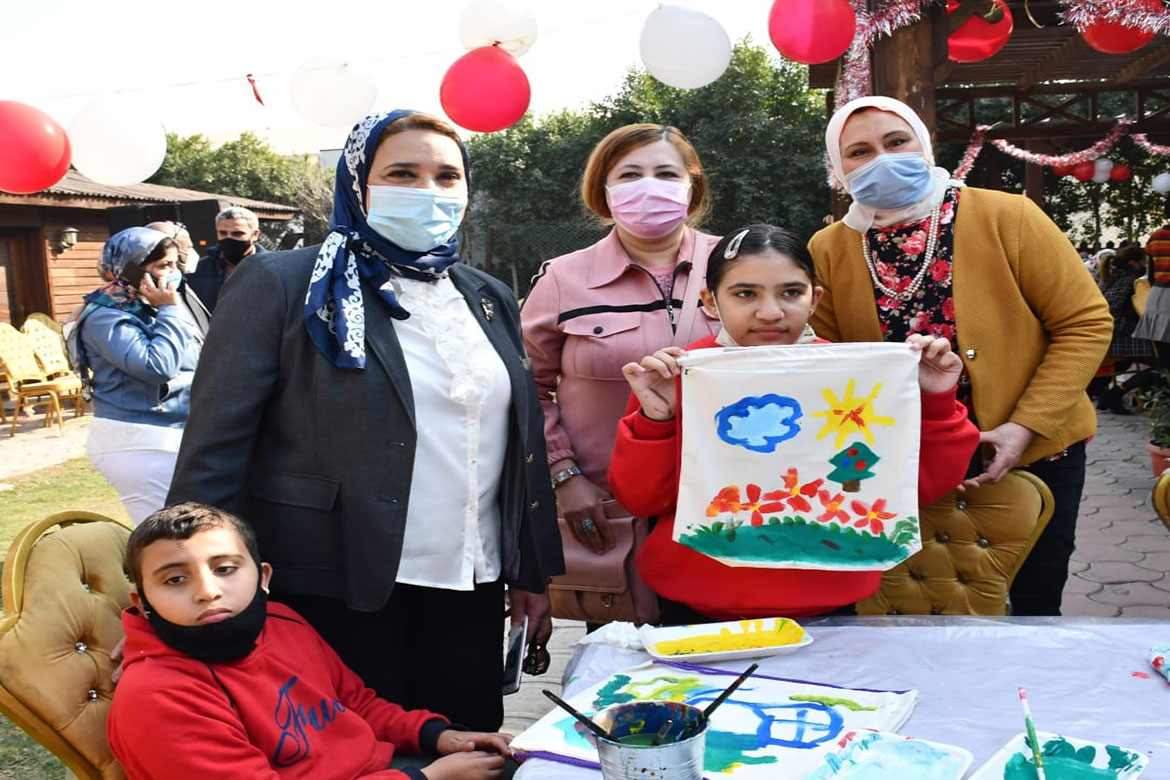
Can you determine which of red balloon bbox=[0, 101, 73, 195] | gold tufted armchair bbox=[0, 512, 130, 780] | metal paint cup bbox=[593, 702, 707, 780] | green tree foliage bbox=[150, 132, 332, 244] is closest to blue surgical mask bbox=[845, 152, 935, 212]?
metal paint cup bbox=[593, 702, 707, 780]

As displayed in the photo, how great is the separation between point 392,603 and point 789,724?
1011 mm

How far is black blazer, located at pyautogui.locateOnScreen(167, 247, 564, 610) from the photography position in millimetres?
1947

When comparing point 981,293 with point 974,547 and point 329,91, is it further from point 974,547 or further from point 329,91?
point 329,91

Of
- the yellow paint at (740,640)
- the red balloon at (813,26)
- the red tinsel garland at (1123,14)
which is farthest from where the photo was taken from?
the red balloon at (813,26)

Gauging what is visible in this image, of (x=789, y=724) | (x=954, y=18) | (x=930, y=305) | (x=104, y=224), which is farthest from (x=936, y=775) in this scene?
(x=104, y=224)

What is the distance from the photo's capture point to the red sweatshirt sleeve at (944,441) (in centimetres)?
206

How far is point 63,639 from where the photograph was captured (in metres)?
1.80

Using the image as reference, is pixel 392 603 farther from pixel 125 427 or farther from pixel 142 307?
pixel 142 307

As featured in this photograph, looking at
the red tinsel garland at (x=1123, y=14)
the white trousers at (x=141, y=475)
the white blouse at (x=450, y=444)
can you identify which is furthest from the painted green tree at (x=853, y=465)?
the red tinsel garland at (x=1123, y=14)

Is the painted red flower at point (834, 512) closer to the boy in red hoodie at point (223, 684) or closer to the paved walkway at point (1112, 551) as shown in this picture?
the boy in red hoodie at point (223, 684)

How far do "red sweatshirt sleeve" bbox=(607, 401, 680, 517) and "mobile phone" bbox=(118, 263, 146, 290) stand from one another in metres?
3.03

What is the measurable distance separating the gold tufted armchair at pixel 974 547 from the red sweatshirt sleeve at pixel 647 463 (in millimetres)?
771

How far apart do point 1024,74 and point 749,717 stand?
10.8m

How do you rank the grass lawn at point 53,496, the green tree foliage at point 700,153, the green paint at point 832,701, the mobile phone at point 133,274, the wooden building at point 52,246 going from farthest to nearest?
the green tree foliage at point 700,153 < the wooden building at point 52,246 < the grass lawn at point 53,496 < the mobile phone at point 133,274 < the green paint at point 832,701
